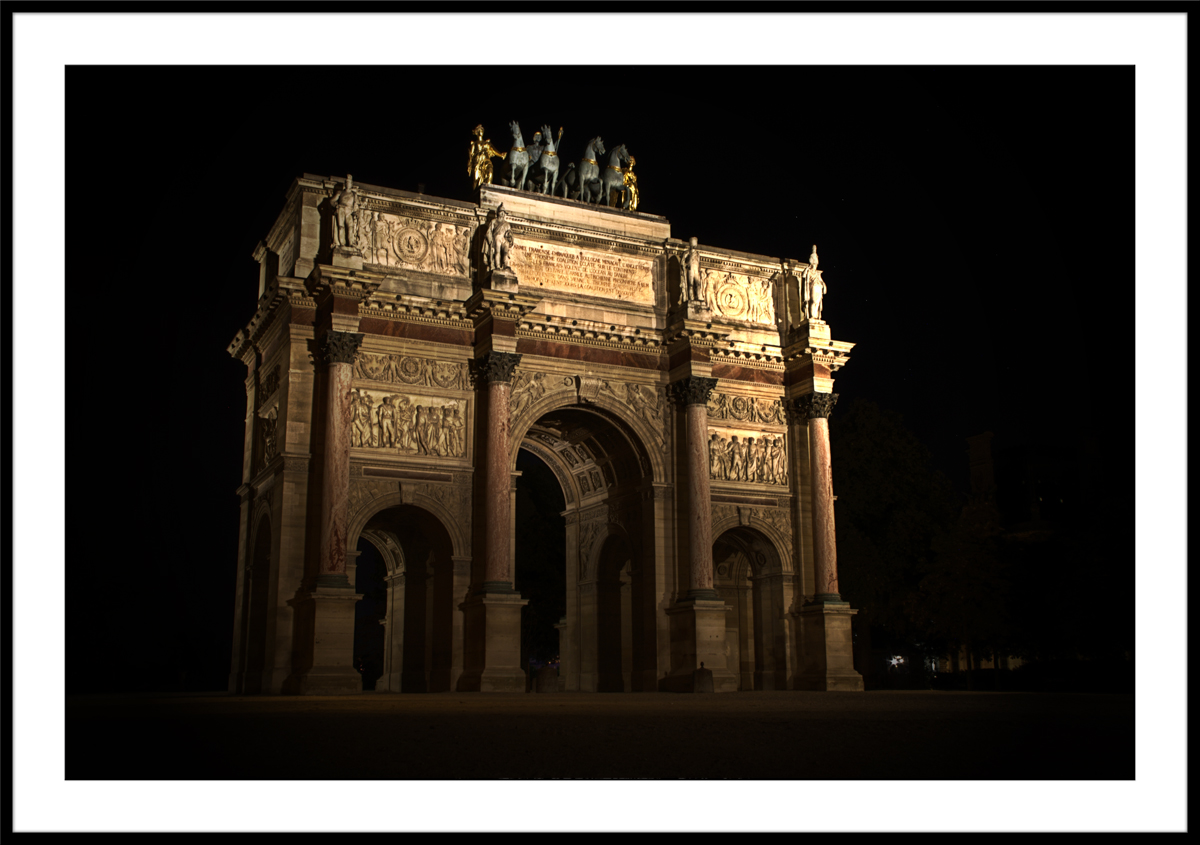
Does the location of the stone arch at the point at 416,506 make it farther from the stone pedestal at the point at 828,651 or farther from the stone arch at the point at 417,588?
the stone pedestal at the point at 828,651

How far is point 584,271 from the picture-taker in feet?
114

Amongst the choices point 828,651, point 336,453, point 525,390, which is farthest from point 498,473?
point 828,651

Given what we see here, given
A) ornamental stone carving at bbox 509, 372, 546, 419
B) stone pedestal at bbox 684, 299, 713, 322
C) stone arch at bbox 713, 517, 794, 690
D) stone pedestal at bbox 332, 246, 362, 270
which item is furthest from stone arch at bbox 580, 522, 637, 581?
stone pedestal at bbox 332, 246, 362, 270

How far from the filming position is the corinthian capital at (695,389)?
33.8 metres

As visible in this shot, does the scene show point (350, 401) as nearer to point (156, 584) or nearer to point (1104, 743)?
point (1104, 743)

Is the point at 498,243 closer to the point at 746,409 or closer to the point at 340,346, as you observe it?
the point at 340,346

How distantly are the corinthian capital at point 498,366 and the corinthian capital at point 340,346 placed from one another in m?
3.55

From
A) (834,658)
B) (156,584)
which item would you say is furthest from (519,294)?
(156,584)

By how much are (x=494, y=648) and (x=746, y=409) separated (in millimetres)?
11920

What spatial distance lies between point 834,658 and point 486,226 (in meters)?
16.3

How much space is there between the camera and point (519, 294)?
31547mm

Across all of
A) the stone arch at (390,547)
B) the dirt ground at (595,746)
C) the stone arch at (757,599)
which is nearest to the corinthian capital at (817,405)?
the stone arch at (757,599)

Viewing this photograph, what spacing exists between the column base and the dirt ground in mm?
11518

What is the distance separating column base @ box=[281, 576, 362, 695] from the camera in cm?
2705
